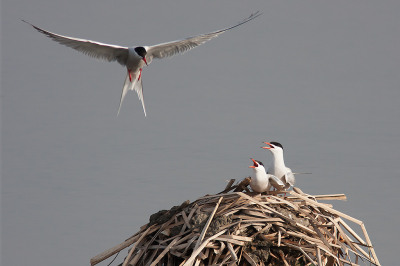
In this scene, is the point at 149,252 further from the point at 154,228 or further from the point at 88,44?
the point at 88,44

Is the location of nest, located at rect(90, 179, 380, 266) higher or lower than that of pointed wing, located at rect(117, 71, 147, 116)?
lower

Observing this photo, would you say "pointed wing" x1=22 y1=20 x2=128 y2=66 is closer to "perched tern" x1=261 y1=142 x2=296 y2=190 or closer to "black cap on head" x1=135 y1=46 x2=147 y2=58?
"black cap on head" x1=135 y1=46 x2=147 y2=58

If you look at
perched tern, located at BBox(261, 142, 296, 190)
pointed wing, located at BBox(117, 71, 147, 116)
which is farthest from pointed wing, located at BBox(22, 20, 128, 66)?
perched tern, located at BBox(261, 142, 296, 190)

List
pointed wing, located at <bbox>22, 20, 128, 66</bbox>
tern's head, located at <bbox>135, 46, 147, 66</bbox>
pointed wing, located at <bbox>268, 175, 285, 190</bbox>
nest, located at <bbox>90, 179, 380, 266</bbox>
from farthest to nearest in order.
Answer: tern's head, located at <bbox>135, 46, 147, 66</bbox> → pointed wing, located at <bbox>22, 20, 128, 66</bbox> → pointed wing, located at <bbox>268, 175, 285, 190</bbox> → nest, located at <bbox>90, 179, 380, 266</bbox>

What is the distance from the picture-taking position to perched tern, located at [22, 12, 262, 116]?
7508mm

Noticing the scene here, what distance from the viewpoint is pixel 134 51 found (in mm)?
7797

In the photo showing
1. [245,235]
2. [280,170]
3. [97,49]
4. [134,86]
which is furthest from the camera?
[134,86]

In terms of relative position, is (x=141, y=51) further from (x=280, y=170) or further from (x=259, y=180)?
(x=259, y=180)

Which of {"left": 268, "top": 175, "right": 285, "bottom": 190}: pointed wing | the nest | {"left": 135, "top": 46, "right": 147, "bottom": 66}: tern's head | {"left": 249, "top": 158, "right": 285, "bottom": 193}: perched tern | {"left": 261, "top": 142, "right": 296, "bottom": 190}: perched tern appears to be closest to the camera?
the nest

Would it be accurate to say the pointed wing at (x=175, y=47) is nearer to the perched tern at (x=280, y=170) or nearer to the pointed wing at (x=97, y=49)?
the pointed wing at (x=97, y=49)

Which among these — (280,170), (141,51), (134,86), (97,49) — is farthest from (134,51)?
(280,170)

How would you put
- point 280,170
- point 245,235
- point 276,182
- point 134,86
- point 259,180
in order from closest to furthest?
1. point 245,235
2. point 259,180
3. point 276,182
4. point 280,170
5. point 134,86

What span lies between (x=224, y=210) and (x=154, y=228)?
602 mm

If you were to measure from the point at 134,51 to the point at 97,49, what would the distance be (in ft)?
1.98
